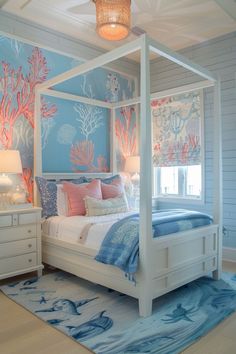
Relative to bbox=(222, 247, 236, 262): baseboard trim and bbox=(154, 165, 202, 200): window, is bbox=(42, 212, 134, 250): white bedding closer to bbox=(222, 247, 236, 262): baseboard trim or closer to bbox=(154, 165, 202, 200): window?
bbox=(154, 165, 202, 200): window

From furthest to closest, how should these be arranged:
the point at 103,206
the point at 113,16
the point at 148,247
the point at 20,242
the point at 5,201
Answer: the point at 103,206 → the point at 5,201 → the point at 20,242 → the point at 113,16 → the point at 148,247

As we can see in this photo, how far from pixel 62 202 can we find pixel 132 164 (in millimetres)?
1477

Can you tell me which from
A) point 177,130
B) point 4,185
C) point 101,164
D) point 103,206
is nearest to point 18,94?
point 4,185

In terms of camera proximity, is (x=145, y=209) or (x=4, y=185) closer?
(x=145, y=209)

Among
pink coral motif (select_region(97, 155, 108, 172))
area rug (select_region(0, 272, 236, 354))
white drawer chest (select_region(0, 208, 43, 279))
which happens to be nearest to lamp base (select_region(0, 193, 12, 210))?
white drawer chest (select_region(0, 208, 43, 279))

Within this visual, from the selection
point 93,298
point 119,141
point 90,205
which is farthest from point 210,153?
point 93,298

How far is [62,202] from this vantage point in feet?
11.8

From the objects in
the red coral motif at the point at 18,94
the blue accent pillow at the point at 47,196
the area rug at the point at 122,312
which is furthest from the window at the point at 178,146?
the blue accent pillow at the point at 47,196

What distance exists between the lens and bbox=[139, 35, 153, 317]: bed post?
2.37 m

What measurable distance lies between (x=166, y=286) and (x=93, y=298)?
0.68m

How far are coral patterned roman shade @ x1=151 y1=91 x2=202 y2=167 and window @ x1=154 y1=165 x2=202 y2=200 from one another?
0.14m

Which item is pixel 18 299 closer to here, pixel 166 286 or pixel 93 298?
pixel 93 298

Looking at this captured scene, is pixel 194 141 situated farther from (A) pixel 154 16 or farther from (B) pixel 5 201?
(B) pixel 5 201

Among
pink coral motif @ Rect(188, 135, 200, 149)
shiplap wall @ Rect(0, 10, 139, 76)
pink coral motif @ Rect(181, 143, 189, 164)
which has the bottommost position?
pink coral motif @ Rect(181, 143, 189, 164)
